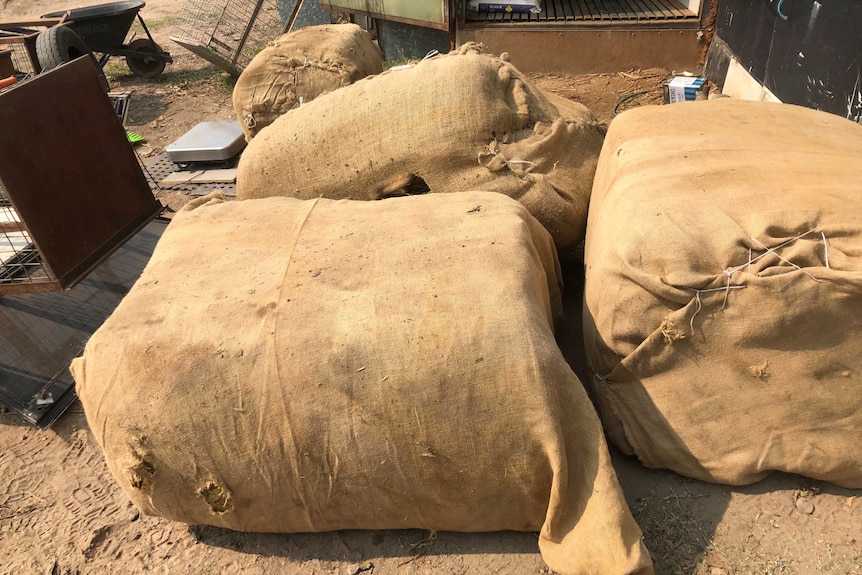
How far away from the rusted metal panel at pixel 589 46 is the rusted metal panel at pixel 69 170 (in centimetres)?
342

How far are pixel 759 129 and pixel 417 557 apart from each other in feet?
6.07

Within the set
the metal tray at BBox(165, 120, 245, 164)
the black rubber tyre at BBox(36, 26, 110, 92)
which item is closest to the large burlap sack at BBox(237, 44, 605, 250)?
the metal tray at BBox(165, 120, 245, 164)

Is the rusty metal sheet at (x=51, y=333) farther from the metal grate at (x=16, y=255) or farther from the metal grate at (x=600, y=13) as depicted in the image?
the metal grate at (x=600, y=13)

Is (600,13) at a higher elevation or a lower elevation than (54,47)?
lower

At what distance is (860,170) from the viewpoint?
1.77m

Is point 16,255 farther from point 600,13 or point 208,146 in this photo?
point 600,13

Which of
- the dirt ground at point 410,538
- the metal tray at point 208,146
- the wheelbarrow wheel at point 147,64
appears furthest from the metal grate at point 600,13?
the dirt ground at point 410,538

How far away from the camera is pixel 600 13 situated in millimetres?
5344

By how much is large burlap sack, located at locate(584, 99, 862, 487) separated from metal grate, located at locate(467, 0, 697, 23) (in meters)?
3.64

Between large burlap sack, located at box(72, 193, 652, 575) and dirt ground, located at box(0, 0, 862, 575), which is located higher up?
large burlap sack, located at box(72, 193, 652, 575)

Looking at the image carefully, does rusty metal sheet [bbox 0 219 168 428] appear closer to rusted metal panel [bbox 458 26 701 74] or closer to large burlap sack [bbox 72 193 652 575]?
large burlap sack [bbox 72 193 652 575]

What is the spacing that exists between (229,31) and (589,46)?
5334 millimetres

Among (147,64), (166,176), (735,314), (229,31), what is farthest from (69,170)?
(229,31)

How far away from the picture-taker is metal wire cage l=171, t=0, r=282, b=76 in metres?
6.59
